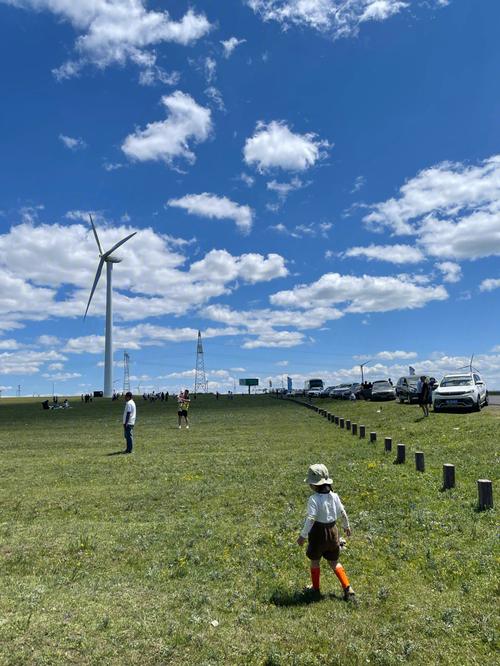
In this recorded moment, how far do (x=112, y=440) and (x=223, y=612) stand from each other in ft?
67.6

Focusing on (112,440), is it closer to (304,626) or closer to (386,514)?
(386,514)

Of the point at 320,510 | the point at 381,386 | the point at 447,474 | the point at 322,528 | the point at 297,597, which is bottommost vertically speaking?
the point at 297,597

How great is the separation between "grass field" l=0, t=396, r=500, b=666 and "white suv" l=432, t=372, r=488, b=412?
11401mm

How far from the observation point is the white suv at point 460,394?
1104 inches

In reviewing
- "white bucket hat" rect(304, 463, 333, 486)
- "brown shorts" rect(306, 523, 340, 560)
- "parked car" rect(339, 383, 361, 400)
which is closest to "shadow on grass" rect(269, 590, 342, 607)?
"brown shorts" rect(306, 523, 340, 560)

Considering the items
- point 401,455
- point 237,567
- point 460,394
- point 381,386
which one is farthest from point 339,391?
point 237,567

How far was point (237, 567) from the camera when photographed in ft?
27.2

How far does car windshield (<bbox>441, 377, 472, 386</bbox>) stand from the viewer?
1182 inches

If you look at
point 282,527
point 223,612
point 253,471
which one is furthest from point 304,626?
point 253,471

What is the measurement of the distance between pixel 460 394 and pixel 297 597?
77.8 ft

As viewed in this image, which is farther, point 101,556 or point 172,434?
point 172,434

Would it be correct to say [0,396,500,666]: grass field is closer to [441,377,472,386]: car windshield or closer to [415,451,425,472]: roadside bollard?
[415,451,425,472]: roadside bollard

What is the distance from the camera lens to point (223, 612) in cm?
669

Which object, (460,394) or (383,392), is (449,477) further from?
(383,392)
